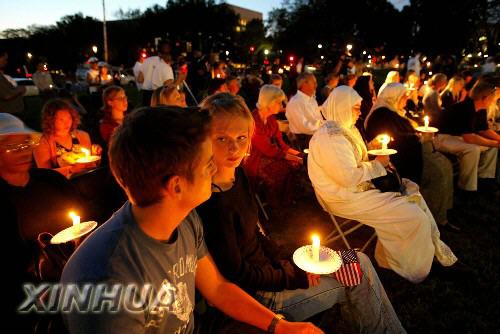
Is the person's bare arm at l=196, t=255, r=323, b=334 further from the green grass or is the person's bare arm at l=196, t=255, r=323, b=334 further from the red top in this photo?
the red top

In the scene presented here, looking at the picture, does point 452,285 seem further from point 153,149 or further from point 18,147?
point 18,147

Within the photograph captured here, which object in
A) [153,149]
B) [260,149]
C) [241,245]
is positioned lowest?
[260,149]

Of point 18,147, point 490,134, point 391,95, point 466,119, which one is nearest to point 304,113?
point 391,95

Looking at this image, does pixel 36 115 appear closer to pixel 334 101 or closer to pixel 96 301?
pixel 334 101

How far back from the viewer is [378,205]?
11.2 ft

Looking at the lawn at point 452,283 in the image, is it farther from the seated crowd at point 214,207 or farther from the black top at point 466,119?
the black top at point 466,119

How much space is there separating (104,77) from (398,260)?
13606 mm

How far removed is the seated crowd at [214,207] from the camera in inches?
50.1

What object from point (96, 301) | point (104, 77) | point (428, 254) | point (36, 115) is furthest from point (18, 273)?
point (36, 115)

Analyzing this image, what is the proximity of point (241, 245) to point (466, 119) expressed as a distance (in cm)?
510

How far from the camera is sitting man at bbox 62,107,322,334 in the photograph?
117cm

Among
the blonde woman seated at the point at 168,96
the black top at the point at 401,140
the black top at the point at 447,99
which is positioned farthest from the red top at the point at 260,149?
the black top at the point at 447,99

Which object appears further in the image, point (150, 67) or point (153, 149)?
point (150, 67)

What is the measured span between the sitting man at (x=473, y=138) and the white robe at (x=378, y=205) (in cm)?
257
